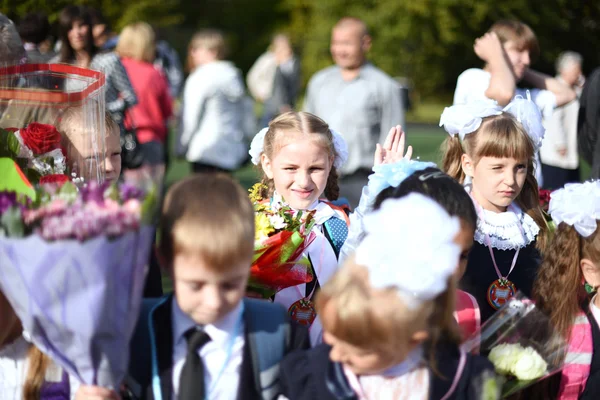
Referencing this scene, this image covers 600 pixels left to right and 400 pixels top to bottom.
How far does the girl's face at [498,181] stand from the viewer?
12.1ft

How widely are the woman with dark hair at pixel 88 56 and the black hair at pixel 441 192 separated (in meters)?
4.03

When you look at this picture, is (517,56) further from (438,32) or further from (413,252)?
(438,32)

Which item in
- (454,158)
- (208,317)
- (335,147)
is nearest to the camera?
(208,317)

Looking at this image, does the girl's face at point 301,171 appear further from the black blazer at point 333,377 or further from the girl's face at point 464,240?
the black blazer at point 333,377

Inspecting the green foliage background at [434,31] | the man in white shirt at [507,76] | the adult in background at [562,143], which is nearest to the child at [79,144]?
the man in white shirt at [507,76]

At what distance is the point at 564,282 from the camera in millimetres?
3205

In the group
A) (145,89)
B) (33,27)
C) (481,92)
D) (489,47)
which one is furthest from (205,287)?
(145,89)

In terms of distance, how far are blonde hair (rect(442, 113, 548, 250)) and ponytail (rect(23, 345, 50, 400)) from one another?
2210 millimetres

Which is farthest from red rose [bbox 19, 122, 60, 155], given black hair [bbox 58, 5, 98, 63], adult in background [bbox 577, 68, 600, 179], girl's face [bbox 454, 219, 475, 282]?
adult in background [bbox 577, 68, 600, 179]

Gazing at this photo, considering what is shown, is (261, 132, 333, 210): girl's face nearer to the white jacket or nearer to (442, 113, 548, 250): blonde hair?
(442, 113, 548, 250): blonde hair

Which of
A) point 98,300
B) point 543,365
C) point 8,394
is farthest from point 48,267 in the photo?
point 543,365

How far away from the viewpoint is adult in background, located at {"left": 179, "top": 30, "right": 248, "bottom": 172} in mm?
8516

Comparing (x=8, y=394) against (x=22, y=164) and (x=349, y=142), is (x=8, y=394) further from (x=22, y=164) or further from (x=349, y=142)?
(x=349, y=142)

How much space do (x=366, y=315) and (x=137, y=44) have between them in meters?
6.12
